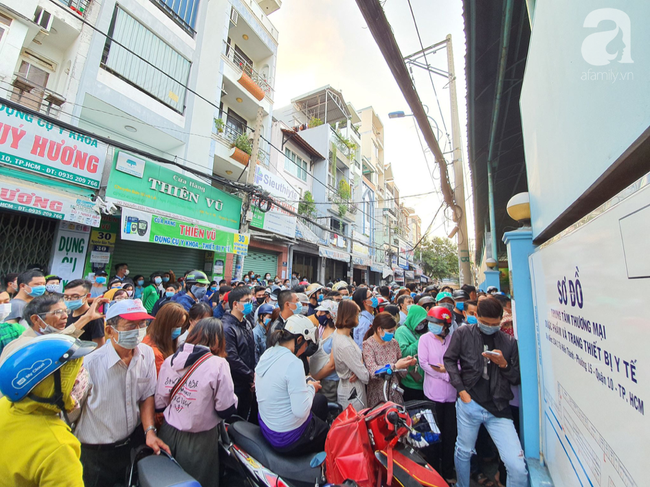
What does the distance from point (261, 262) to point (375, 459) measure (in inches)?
480

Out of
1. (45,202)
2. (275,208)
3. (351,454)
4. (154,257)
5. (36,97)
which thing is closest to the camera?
(351,454)

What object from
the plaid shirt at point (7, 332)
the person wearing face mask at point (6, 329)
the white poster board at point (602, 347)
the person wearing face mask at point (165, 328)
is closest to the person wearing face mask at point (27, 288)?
the person wearing face mask at point (6, 329)

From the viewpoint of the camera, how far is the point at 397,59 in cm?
346

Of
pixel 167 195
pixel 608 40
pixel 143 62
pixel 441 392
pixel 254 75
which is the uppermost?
pixel 254 75

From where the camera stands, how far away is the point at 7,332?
2.48 metres

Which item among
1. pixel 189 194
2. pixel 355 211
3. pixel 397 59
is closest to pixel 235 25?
pixel 189 194

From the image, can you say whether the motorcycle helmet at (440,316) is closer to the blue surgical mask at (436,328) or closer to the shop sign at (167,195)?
the blue surgical mask at (436,328)

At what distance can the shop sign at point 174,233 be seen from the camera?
7.36 metres

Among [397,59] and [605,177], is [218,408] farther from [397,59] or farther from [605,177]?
[397,59]

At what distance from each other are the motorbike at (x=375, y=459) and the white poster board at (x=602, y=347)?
0.85 meters

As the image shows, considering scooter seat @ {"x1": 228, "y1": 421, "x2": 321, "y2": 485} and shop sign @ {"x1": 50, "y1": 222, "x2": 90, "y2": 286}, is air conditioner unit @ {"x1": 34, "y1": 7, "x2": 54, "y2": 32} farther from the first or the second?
scooter seat @ {"x1": 228, "y1": 421, "x2": 321, "y2": 485}

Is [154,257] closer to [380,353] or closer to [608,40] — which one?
[380,353]

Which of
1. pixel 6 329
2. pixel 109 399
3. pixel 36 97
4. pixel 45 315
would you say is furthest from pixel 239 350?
pixel 36 97
